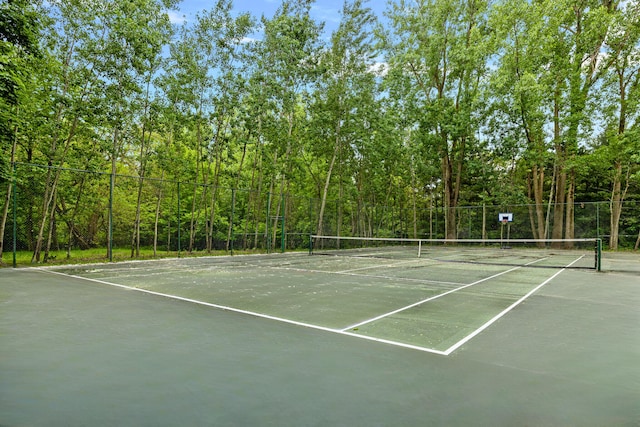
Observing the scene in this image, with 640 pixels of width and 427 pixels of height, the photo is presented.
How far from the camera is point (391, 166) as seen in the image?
2453cm

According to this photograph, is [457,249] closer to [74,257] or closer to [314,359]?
[74,257]

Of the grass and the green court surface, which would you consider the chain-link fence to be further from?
the green court surface

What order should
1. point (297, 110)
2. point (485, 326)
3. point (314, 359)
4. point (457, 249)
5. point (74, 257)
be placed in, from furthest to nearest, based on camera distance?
point (457, 249) < point (297, 110) < point (74, 257) < point (485, 326) < point (314, 359)

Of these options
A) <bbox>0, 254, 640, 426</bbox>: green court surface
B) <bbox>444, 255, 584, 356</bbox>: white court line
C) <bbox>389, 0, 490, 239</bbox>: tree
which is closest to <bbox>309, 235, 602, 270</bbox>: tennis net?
<bbox>389, 0, 490, 239</bbox>: tree

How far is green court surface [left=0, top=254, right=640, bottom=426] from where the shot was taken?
→ 7.16 ft

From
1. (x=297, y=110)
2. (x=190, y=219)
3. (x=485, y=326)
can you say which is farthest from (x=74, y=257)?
(x=485, y=326)

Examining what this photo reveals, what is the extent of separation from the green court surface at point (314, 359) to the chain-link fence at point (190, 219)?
23.2 ft

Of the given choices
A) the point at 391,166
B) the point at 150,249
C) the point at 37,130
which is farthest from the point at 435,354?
the point at 391,166

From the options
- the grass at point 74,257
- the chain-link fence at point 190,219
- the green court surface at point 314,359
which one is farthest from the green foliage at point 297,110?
the green court surface at point 314,359

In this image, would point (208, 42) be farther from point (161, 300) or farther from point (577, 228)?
point (577, 228)

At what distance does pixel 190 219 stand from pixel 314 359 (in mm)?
16997

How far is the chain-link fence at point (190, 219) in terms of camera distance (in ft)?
39.0

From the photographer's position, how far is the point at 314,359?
10.1 ft

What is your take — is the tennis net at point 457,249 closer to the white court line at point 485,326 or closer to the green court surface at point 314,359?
the white court line at point 485,326
